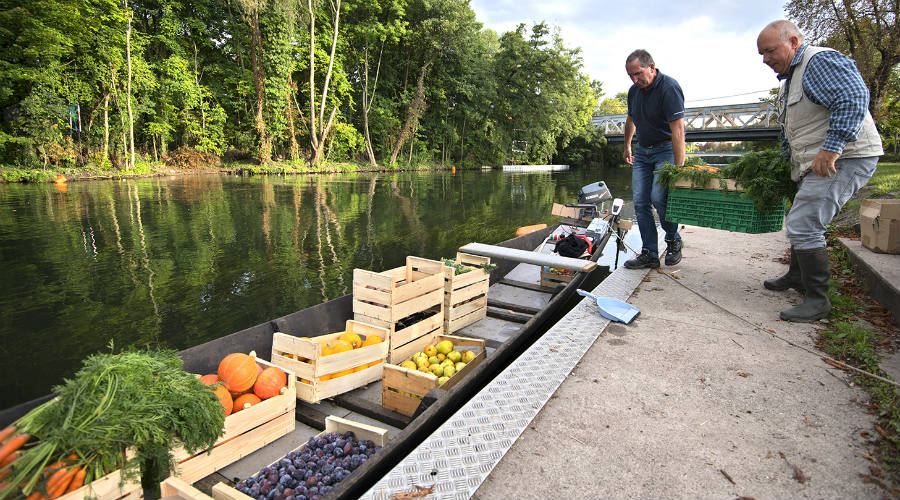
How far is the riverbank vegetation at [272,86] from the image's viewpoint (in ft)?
71.2

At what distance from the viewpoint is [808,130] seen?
3643mm

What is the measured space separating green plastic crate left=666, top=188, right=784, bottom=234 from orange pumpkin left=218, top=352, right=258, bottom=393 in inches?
170

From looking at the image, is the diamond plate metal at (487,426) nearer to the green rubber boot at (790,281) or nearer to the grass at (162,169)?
the green rubber boot at (790,281)

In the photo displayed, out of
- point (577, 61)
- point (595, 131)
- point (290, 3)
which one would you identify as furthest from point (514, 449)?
point (595, 131)

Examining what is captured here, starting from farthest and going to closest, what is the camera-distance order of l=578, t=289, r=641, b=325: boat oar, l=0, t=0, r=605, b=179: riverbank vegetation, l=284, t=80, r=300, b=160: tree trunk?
l=284, t=80, r=300, b=160: tree trunk, l=0, t=0, r=605, b=179: riverbank vegetation, l=578, t=289, r=641, b=325: boat oar

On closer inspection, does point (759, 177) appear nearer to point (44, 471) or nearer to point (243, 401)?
point (243, 401)

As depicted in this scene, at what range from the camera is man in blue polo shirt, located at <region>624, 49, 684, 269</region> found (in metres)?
4.96

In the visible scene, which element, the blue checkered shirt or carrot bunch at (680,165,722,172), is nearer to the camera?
the blue checkered shirt

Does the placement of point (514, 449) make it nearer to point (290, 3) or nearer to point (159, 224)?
point (159, 224)

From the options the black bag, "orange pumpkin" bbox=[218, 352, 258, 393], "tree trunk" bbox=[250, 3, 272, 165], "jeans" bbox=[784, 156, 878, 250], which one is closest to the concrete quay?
"jeans" bbox=[784, 156, 878, 250]

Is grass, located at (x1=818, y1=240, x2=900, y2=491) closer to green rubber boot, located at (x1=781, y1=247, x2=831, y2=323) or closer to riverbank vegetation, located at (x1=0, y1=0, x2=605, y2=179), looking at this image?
green rubber boot, located at (x1=781, y1=247, x2=831, y2=323)

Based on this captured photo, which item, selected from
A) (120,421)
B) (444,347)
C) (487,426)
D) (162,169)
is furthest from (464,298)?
(162,169)

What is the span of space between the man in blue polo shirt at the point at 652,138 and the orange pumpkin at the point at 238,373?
13.6 ft

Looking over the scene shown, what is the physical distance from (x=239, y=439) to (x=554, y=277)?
15.5ft
